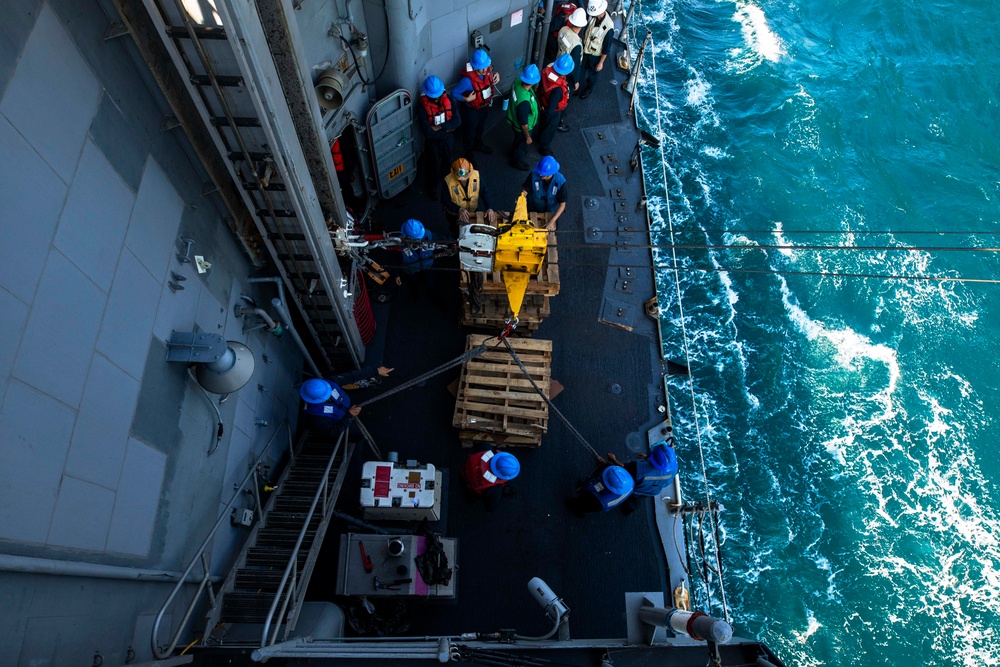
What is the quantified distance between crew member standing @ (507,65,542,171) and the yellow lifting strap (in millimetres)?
3939

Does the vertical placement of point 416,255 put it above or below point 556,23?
below

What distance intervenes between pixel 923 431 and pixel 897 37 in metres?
12.7

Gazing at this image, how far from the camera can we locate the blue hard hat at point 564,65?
11.8 meters

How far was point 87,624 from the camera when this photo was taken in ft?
15.8

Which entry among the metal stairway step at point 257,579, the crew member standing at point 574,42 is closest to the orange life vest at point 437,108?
the crew member standing at point 574,42

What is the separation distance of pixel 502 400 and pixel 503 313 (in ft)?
4.84

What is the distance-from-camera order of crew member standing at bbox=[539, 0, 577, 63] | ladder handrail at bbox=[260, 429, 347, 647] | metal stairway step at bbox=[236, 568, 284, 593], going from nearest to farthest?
ladder handrail at bbox=[260, 429, 347, 647] → metal stairway step at bbox=[236, 568, 284, 593] → crew member standing at bbox=[539, 0, 577, 63]

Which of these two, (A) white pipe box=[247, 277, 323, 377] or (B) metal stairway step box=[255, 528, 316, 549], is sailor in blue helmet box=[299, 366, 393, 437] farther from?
(B) metal stairway step box=[255, 528, 316, 549]

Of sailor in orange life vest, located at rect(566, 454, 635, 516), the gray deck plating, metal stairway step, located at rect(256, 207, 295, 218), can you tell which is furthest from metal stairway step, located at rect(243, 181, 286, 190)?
sailor in orange life vest, located at rect(566, 454, 635, 516)

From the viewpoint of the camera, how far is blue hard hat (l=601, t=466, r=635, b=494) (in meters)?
8.01

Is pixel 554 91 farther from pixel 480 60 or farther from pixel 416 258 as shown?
pixel 416 258

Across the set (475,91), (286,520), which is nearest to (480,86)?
(475,91)

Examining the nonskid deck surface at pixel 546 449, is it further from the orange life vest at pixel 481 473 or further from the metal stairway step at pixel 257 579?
the metal stairway step at pixel 257 579

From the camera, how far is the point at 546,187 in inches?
421
